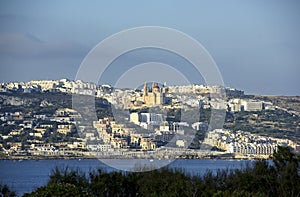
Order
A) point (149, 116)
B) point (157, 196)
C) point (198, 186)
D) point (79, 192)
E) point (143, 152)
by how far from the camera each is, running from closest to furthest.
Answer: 1. point (79, 192)
2. point (157, 196)
3. point (198, 186)
4. point (143, 152)
5. point (149, 116)

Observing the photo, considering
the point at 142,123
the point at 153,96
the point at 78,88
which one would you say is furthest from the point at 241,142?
the point at 78,88

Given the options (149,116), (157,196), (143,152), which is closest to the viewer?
(157,196)

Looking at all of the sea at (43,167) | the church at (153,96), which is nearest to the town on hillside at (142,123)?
the church at (153,96)

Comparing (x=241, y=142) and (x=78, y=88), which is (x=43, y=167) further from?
(x=78, y=88)

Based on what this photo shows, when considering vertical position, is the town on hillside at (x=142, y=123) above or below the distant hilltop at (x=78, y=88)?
below

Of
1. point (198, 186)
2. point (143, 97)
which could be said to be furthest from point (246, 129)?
point (198, 186)

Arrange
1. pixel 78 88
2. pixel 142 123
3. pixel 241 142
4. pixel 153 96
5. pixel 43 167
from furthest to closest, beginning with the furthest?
pixel 78 88, pixel 241 142, pixel 153 96, pixel 142 123, pixel 43 167

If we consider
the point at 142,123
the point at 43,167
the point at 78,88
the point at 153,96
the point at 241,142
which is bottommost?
the point at 43,167

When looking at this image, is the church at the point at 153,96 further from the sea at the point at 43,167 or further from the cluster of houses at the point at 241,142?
the sea at the point at 43,167

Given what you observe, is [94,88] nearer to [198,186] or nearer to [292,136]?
[292,136]

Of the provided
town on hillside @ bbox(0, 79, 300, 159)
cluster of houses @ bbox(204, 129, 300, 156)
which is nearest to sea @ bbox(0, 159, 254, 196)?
town on hillside @ bbox(0, 79, 300, 159)

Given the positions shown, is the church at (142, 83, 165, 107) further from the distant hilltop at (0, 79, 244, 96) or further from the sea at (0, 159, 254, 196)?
the sea at (0, 159, 254, 196)
